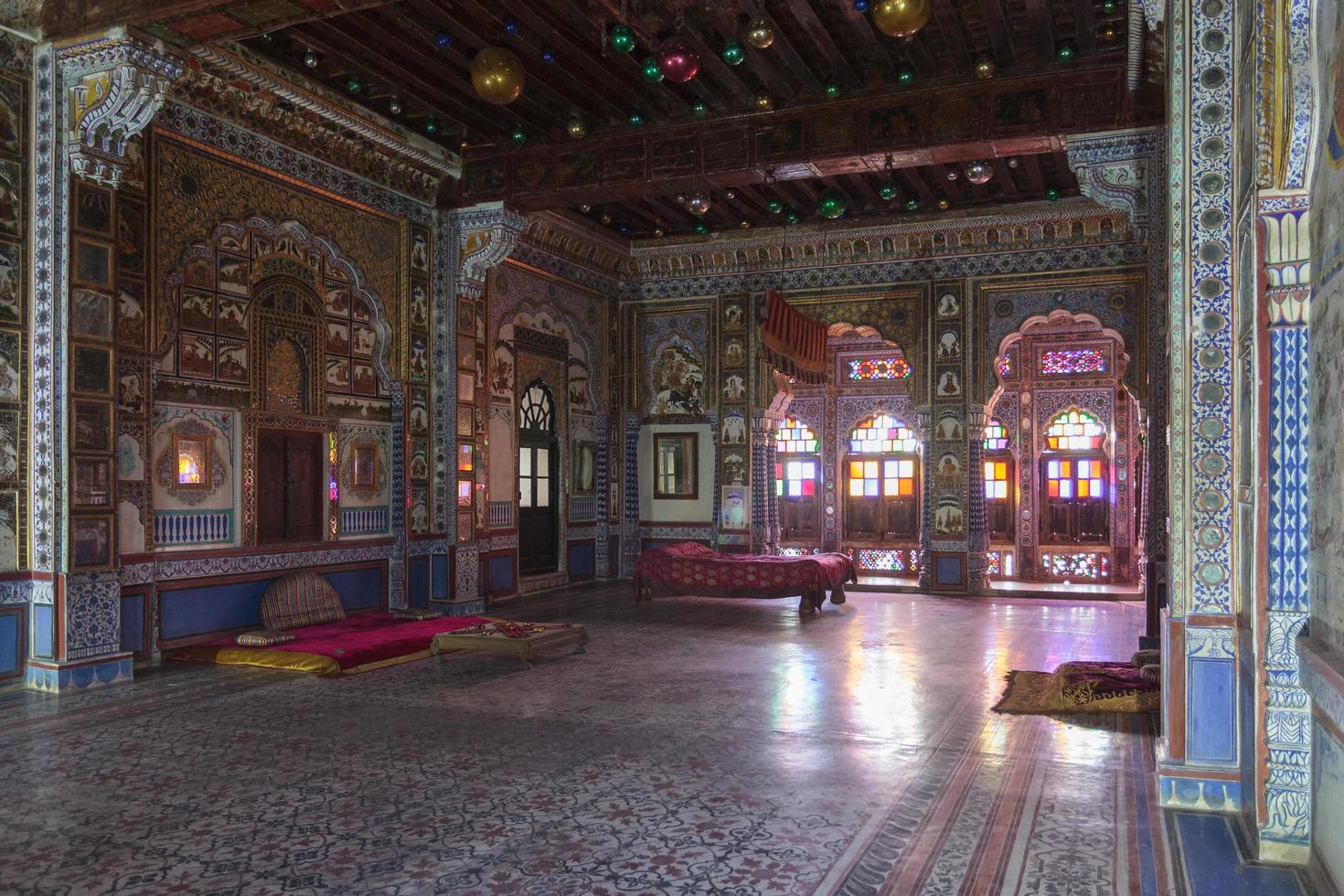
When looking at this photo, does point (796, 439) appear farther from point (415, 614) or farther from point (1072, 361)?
point (415, 614)

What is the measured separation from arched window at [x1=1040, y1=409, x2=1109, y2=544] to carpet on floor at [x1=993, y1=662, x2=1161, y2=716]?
770 cm

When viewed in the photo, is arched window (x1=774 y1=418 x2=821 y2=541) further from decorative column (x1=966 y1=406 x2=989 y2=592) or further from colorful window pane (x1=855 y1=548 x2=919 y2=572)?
decorative column (x1=966 y1=406 x2=989 y2=592)

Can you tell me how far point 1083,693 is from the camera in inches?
243

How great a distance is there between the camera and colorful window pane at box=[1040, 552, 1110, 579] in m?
14.0

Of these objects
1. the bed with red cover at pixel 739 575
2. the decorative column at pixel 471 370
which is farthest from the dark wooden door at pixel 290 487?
the bed with red cover at pixel 739 575

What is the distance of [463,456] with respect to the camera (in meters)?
10.3

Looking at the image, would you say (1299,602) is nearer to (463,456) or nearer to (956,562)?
(463,456)

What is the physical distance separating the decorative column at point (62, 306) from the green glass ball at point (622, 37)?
2839 mm

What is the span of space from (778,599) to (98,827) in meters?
8.47

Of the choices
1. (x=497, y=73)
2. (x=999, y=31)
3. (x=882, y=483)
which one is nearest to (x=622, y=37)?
(x=497, y=73)

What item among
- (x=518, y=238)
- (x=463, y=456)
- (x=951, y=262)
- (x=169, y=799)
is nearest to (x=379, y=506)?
(x=463, y=456)

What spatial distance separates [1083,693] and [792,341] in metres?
5.82

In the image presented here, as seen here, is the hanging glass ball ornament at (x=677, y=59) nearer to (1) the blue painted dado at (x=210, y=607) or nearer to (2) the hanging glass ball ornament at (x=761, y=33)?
(2) the hanging glass ball ornament at (x=761, y=33)

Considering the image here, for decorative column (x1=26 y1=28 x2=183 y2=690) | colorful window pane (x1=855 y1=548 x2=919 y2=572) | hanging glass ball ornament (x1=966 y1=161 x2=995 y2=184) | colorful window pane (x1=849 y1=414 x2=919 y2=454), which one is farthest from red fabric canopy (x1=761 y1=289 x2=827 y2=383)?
decorative column (x1=26 y1=28 x2=183 y2=690)
